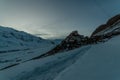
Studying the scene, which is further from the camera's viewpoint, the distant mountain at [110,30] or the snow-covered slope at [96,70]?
the distant mountain at [110,30]

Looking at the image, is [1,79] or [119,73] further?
[1,79]

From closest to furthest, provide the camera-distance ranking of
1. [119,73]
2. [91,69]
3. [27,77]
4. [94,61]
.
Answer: [119,73] → [91,69] → [94,61] → [27,77]

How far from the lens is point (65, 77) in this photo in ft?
29.0

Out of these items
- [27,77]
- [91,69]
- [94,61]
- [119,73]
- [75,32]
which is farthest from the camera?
[75,32]

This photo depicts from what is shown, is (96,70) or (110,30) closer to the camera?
(96,70)

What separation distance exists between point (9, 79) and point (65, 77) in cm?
452

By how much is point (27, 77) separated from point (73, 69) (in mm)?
3250

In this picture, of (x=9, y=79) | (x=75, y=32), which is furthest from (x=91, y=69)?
(x=75, y=32)

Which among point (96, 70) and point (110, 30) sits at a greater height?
point (110, 30)

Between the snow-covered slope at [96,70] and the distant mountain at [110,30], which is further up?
the distant mountain at [110,30]

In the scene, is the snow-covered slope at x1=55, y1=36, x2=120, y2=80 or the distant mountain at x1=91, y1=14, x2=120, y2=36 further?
the distant mountain at x1=91, y1=14, x2=120, y2=36

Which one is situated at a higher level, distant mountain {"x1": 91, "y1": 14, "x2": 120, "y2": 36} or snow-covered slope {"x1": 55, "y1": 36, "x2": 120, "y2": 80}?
distant mountain {"x1": 91, "y1": 14, "x2": 120, "y2": 36}

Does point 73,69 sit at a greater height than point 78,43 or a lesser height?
lesser

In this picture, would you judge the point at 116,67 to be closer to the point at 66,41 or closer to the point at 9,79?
the point at 9,79
